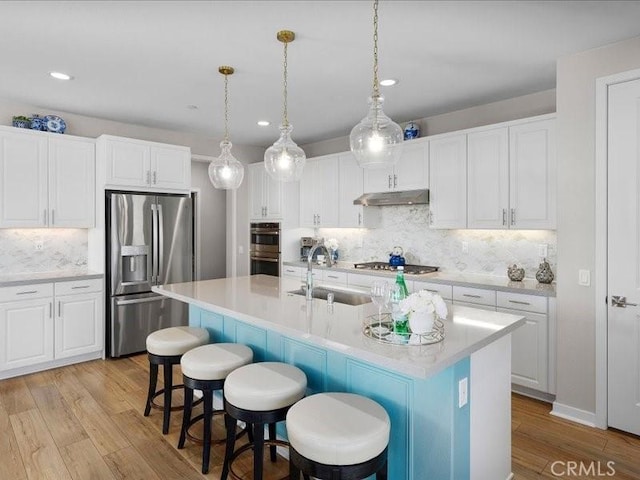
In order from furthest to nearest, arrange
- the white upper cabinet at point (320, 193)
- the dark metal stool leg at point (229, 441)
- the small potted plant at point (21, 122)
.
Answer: the white upper cabinet at point (320, 193) < the small potted plant at point (21, 122) < the dark metal stool leg at point (229, 441)

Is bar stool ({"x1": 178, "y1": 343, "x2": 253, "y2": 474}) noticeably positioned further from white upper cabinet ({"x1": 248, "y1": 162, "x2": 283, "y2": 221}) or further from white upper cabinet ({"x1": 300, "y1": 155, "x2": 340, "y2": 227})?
white upper cabinet ({"x1": 248, "y1": 162, "x2": 283, "y2": 221})

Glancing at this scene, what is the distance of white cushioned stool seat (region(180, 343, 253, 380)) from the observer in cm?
235

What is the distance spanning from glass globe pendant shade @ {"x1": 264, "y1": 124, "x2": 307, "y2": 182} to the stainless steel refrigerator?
2227 millimetres

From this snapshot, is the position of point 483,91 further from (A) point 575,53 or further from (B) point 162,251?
(B) point 162,251

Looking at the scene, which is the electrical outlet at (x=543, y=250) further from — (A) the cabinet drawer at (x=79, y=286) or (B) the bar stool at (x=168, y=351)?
(A) the cabinet drawer at (x=79, y=286)

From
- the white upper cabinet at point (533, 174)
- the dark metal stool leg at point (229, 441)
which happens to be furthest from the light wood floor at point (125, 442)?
the white upper cabinet at point (533, 174)

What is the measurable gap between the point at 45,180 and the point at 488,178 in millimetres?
4470

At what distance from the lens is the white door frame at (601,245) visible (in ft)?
9.16

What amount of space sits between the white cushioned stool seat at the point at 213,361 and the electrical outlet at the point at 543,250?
9.34ft

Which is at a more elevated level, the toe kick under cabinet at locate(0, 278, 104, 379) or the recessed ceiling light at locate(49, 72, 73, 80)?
the recessed ceiling light at locate(49, 72, 73, 80)

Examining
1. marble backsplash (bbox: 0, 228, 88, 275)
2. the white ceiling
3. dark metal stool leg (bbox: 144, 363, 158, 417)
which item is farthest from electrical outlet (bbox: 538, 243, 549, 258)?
marble backsplash (bbox: 0, 228, 88, 275)

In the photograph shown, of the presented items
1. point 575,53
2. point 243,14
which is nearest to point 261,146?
point 243,14

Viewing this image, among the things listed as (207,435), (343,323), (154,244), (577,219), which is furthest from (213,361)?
(577,219)

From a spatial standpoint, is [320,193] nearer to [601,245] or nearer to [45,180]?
[45,180]
